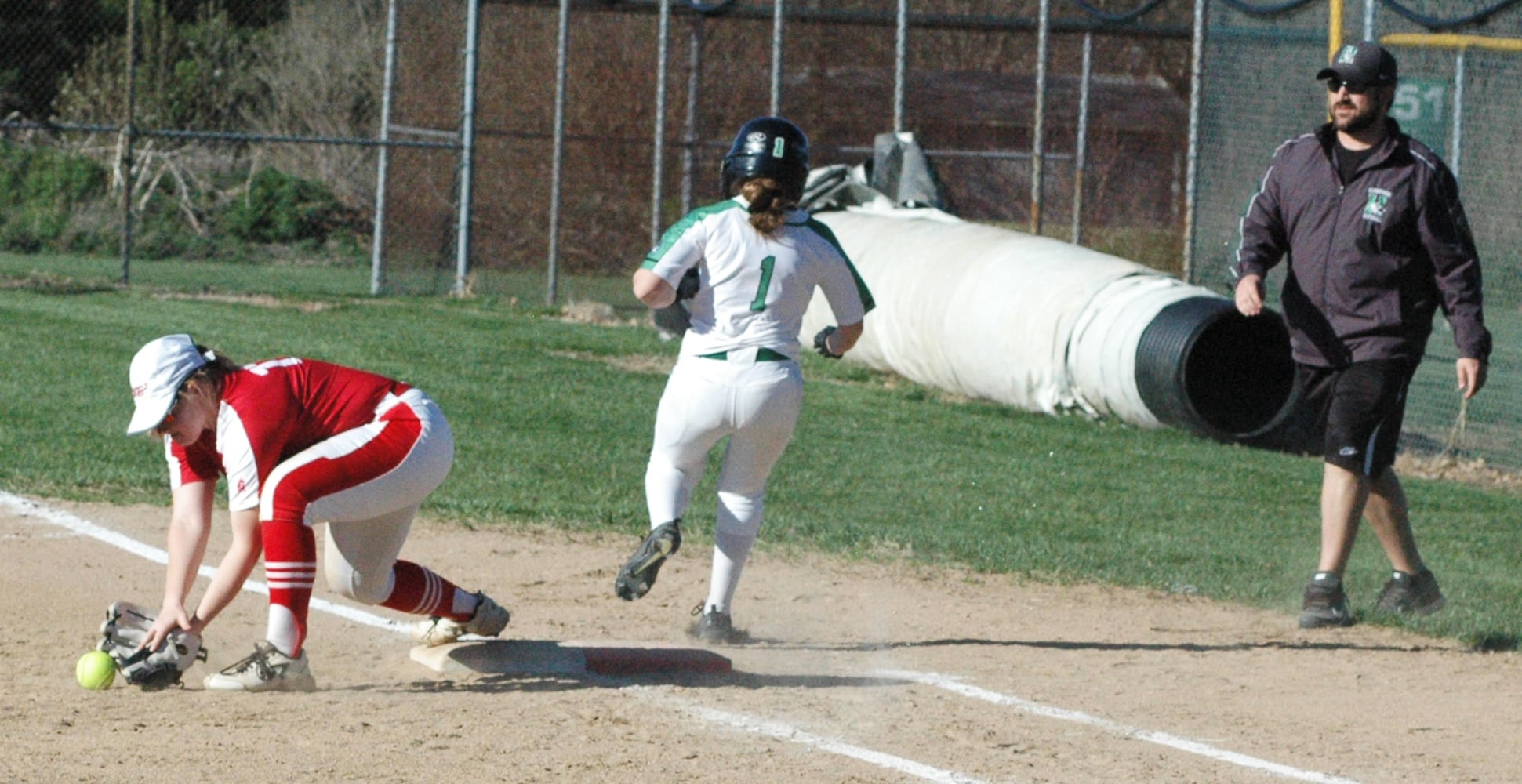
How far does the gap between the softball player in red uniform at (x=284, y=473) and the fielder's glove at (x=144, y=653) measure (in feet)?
0.15

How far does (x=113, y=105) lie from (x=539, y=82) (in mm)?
6959

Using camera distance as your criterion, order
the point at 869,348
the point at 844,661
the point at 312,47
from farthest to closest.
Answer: the point at 312,47
the point at 869,348
the point at 844,661

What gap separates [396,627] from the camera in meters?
6.65

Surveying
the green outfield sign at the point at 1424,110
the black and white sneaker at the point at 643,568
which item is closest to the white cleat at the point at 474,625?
the black and white sneaker at the point at 643,568

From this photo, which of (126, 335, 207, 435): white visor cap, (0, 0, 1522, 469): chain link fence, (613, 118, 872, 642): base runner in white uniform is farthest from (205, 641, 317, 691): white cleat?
(0, 0, 1522, 469): chain link fence

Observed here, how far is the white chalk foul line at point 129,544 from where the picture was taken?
6.75 m

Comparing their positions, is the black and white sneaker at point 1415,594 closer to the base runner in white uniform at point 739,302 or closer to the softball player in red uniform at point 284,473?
the base runner in white uniform at point 739,302

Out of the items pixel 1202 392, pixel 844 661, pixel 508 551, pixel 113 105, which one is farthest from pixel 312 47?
pixel 844 661

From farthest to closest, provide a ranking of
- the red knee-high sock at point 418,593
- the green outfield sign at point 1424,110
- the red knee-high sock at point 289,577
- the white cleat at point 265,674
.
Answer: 1. the green outfield sign at point 1424,110
2. the red knee-high sock at point 418,593
3. the white cleat at point 265,674
4. the red knee-high sock at point 289,577

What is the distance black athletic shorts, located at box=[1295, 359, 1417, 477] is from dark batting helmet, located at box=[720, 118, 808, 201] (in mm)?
2351

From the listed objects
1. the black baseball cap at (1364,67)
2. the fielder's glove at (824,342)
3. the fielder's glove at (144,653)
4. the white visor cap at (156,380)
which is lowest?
the fielder's glove at (144,653)

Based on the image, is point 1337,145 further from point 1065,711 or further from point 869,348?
point 869,348

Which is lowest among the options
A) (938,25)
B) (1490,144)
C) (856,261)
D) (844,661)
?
(844,661)

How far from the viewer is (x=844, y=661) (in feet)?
20.8
